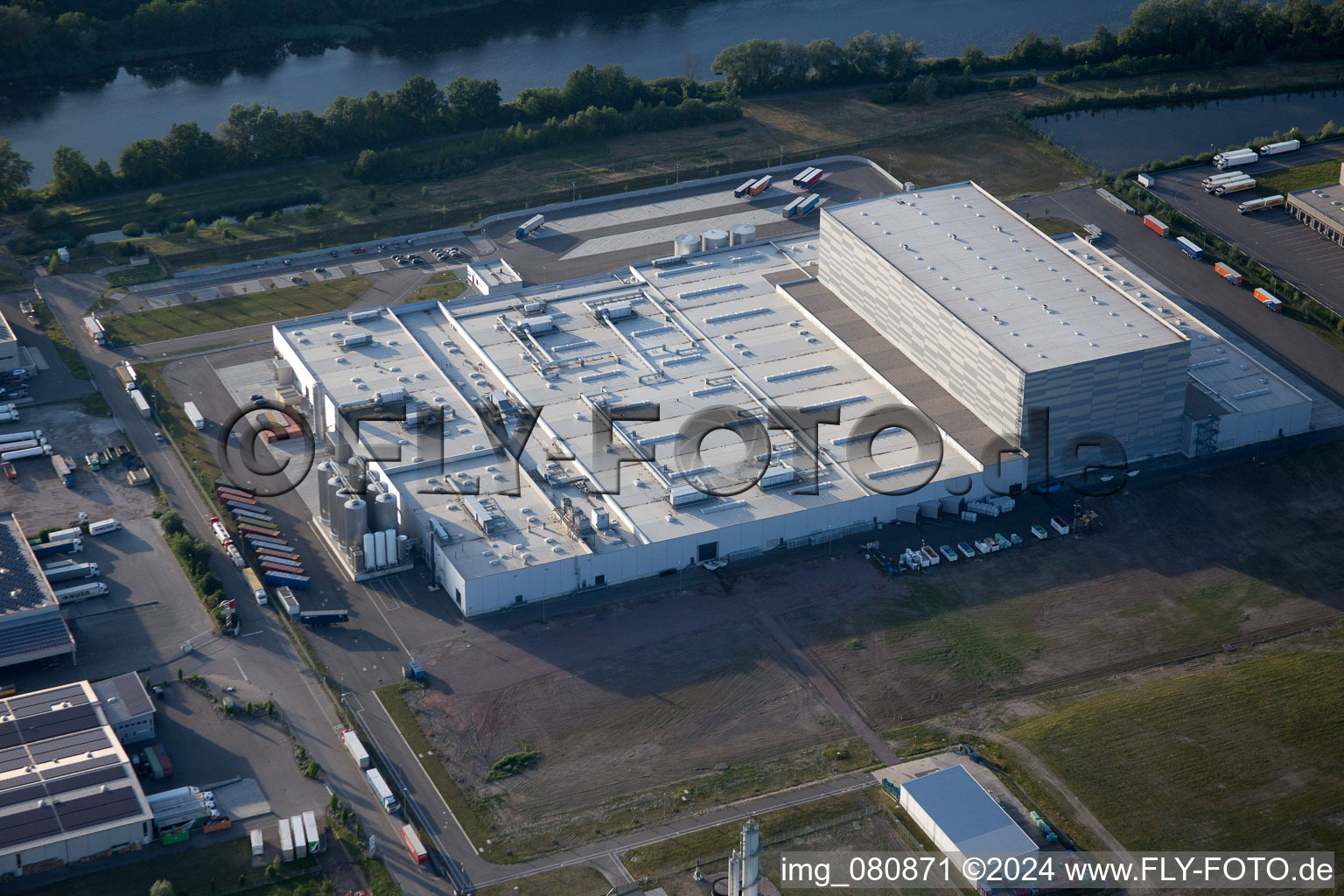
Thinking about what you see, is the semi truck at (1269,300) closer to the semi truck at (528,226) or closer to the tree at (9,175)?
the semi truck at (528,226)

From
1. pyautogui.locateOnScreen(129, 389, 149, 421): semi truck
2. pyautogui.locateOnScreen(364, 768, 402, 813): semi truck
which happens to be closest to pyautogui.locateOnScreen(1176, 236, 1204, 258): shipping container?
pyautogui.locateOnScreen(129, 389, 149, 421): semi truck

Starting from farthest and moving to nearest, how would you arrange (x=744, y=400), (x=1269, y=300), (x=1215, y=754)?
(x=1269, y=300), (x=744, y=400), (x=1215, y=754)

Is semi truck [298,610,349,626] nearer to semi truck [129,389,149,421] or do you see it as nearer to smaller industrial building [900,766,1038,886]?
semi truck [129,389,149,421]

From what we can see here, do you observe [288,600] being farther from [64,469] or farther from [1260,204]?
[1260,204]

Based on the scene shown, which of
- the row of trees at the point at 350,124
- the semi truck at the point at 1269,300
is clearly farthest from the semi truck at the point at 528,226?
the semi truck at the point at 1269,300

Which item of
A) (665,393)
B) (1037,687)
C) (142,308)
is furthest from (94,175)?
(1037,687)

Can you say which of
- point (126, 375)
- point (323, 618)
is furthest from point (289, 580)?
point (126, 375)
